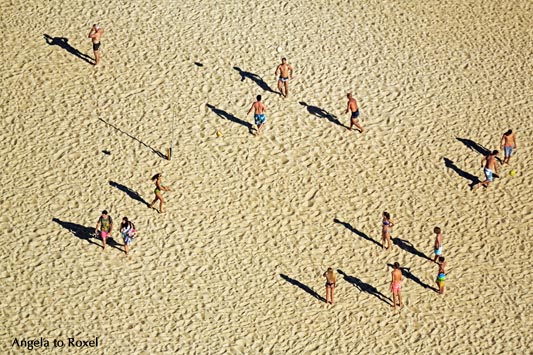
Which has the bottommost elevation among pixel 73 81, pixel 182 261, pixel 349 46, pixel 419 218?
pixel 182 261

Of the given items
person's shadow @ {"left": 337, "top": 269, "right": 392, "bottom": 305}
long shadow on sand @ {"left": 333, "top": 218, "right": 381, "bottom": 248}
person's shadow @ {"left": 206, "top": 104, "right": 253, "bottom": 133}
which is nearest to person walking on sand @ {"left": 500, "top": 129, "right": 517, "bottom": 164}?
long shadow on sand @ {"left": 333, "top": 218, "right": 381, "bottom": 248}

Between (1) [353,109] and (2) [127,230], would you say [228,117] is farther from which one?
(2) [127,230]

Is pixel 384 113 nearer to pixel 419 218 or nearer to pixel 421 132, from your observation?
pixel 421 132

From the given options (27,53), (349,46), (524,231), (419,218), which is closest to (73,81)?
(27,53)

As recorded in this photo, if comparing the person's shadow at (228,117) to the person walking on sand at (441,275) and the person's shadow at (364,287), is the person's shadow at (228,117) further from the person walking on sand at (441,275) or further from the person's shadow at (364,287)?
the person walking on sand at (441,275)

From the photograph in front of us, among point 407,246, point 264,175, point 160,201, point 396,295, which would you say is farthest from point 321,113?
point 396,295

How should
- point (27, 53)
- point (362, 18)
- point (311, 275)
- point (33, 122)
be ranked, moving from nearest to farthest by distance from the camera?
1. point (311, 275)
2. point (33, 122)
3. point (27, 53)
4. point (362, 18)
